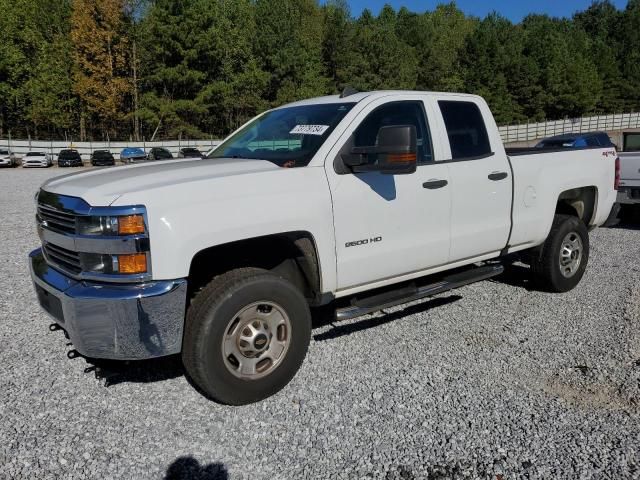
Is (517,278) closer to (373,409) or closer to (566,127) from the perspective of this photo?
(373,409)

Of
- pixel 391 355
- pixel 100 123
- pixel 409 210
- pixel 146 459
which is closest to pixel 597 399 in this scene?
pixel 391 355

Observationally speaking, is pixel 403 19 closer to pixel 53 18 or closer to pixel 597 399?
pixel 53 18

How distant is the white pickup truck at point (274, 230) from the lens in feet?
10.00

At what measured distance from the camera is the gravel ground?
2.87 metres

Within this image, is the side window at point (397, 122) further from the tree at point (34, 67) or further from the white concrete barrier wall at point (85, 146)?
the tree at point (34, 67)

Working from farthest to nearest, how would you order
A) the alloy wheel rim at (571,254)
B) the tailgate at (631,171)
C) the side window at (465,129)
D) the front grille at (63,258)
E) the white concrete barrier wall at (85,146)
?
the white concrete barrier wall at (85,146) → the tailgate at (631,171) → the alloy wheel rim at (571,254) → the side window at (465,129) → the front grille at (63,258)

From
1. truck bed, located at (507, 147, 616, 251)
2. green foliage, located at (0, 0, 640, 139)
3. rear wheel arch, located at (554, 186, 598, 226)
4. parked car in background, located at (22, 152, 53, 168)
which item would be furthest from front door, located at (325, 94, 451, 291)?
green foliage, located at (0, 0, 640, 139)

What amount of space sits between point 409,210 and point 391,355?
3.69 feet

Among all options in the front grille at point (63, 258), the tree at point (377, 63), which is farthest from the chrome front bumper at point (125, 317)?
the tree at point (377, 63)

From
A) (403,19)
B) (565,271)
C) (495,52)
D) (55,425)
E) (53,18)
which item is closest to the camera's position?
(55,425)

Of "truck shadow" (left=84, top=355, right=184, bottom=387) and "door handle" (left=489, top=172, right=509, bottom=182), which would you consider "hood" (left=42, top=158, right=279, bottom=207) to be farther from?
"door handle" (left=489, top=172, right=509, bottom=182)

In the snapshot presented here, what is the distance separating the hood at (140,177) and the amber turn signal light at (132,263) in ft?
1.05

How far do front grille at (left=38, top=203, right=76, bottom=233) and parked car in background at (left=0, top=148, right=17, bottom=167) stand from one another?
38989mm

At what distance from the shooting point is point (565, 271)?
18.8 feet
